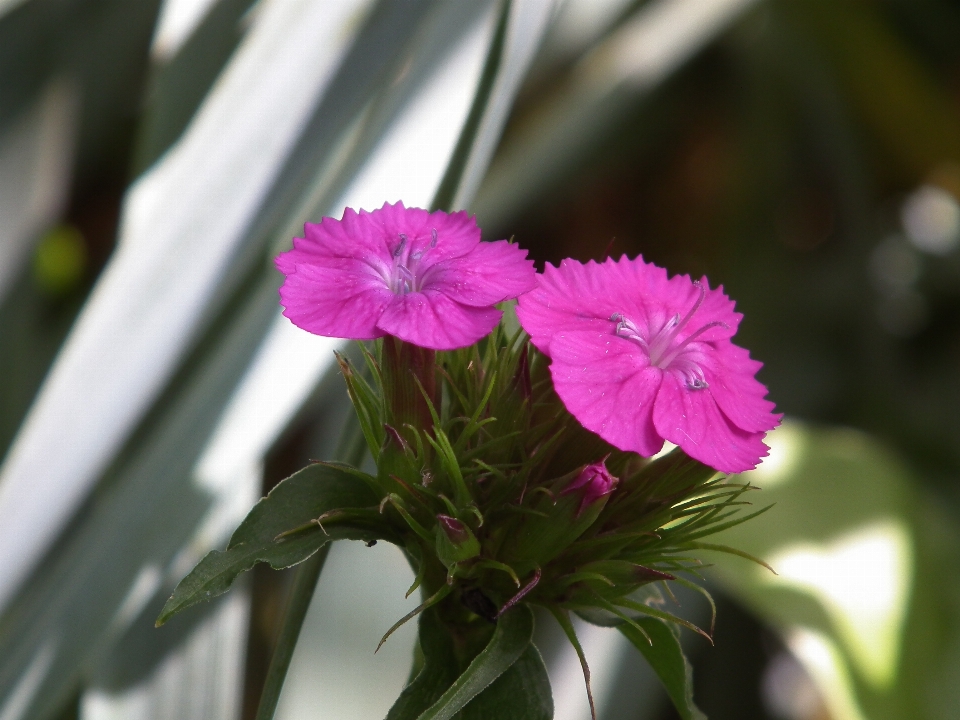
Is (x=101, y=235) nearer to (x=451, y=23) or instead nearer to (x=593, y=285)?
(x=451, y=23)

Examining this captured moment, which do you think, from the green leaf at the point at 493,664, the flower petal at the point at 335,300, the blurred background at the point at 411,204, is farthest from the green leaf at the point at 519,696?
the blurred background at the point at 411,204

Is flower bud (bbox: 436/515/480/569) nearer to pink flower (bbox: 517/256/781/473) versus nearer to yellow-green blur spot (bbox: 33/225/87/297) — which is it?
pink flower (bbox: 517/256/781/473)

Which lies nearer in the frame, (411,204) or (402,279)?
(402,279)

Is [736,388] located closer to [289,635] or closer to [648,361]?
[648,361]

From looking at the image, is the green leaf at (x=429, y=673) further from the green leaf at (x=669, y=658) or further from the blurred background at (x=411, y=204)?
the blurred background at (x=411, y=204)

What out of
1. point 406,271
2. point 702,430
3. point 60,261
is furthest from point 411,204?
point 60,261

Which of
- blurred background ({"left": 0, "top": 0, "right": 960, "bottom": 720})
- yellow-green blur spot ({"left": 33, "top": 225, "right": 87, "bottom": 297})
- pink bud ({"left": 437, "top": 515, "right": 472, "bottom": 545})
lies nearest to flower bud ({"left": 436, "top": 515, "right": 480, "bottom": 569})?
pink bud ({"left": 437, "top": 515, "right": 472, "bottom": 545})

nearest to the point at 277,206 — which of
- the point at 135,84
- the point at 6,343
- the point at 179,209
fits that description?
the point at 179,209
